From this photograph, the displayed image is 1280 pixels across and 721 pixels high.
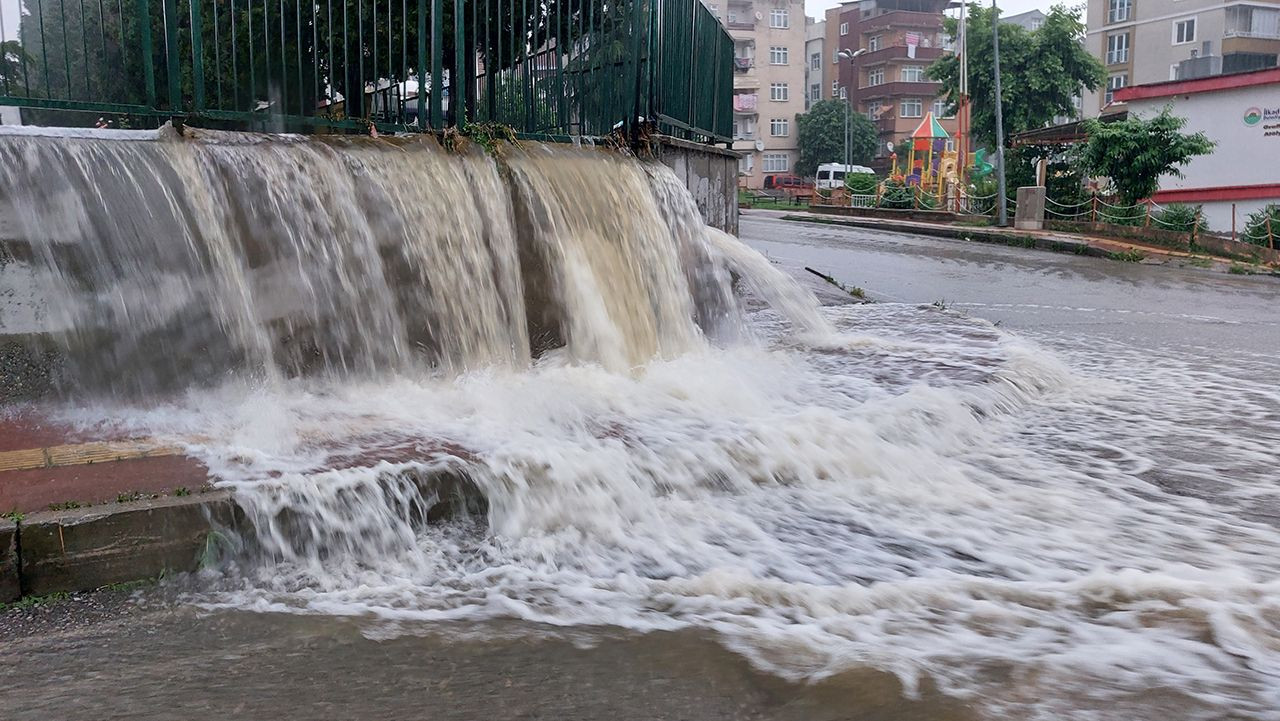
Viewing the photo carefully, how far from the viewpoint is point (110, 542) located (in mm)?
3447

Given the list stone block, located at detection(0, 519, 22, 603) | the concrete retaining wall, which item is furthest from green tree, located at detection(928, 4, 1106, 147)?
stone block, located at detection(0, 519, 22, 603)

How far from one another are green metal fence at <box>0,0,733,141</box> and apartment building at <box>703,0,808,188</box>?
2691 inches

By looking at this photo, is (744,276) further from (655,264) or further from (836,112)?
(836,112)

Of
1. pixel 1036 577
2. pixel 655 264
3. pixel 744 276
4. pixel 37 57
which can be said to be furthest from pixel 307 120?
pixel 1036 577

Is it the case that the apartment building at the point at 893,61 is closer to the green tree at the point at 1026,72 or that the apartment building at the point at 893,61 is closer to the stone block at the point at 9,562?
the green tree at the point at 1026,72

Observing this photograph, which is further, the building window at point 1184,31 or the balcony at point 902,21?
the balcony at point 902,21

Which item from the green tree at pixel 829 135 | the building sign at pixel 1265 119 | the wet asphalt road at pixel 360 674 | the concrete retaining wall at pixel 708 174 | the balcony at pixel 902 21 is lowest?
the wet asphalt road at pixel 360 674

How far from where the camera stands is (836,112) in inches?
2921

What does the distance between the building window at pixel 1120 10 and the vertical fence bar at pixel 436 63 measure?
194 feet

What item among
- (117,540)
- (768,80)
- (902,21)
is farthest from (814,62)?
(117,540)

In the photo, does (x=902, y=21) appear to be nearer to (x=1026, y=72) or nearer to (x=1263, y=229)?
(x=1026, y=72)

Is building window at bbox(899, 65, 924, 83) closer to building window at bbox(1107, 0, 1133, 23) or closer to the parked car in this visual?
the parked car

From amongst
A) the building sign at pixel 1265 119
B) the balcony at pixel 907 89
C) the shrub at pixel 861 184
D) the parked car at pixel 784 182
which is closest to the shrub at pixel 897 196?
the shrub at pixel 861 184

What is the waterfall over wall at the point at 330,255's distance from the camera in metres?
5.12
